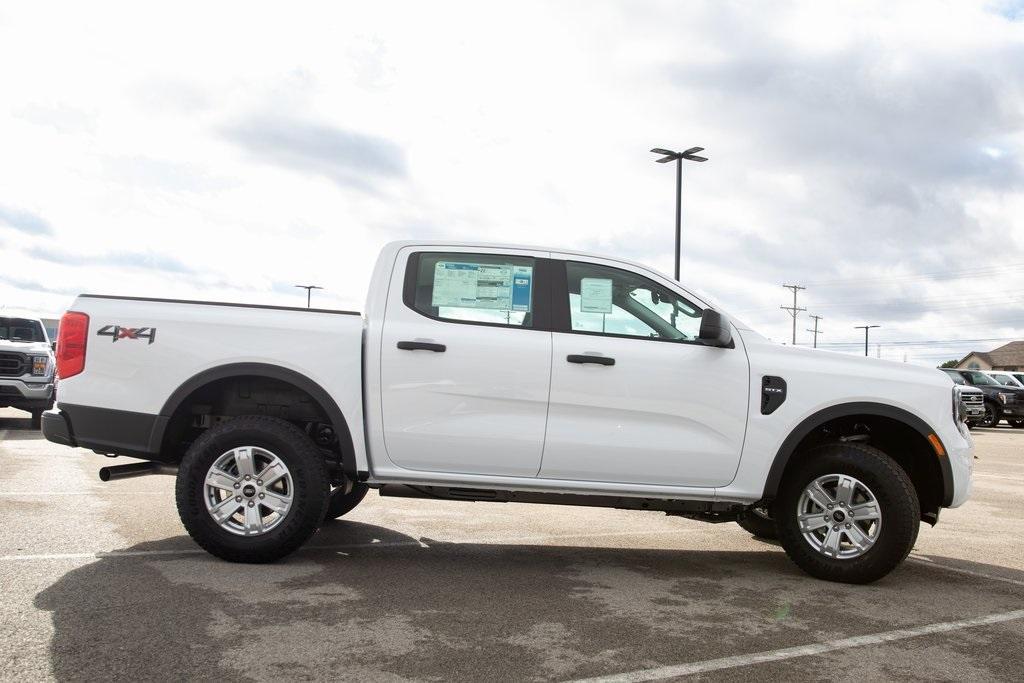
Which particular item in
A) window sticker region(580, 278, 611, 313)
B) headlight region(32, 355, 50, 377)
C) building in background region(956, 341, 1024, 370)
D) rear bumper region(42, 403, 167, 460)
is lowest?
rear bumper region(42, 403, 167, 460)

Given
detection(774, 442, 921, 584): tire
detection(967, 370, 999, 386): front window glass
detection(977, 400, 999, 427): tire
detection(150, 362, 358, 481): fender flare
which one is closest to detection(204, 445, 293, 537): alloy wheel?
detection(150, 362, 358, 481): fender flare

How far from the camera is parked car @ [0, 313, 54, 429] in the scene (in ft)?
46.3

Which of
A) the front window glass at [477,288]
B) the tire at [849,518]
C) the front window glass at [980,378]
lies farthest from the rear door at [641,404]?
the front window glass at [980,378]

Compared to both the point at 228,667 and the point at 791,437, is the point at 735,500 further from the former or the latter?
the point at 228,667

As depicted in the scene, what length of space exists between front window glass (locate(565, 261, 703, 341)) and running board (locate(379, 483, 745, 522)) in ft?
3.24

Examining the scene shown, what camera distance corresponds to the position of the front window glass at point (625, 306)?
5.53 metres

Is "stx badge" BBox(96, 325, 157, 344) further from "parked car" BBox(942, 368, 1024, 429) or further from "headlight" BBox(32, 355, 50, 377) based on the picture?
"parked car" BBox(942, 368, 1024, 429)

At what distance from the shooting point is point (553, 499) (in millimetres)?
5375

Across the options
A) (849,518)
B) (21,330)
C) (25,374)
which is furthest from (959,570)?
(21,330)

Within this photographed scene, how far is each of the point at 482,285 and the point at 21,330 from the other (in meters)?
12.5

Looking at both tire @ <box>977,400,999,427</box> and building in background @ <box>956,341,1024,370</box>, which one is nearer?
tire @ <box>977,400,999,427</box>

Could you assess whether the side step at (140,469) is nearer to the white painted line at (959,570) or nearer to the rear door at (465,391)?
the rear door at (465,391)

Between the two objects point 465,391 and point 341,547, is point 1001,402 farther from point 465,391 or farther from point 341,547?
point 465,391

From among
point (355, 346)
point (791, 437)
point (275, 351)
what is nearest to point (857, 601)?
point (791, 437)
